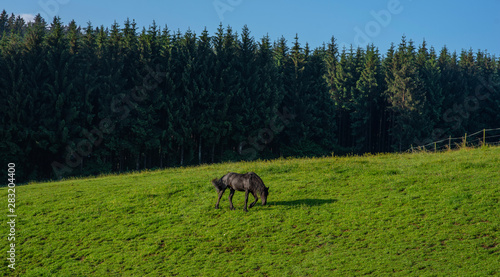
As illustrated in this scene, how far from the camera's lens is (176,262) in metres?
16.8

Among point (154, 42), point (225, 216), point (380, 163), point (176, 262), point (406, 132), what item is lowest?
point (176, 262)

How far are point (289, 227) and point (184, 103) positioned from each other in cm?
4126

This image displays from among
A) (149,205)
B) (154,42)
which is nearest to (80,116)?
(154,42)

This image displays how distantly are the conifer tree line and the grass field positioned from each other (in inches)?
945

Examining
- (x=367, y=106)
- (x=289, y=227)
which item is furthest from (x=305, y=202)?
(x=367, y=106)

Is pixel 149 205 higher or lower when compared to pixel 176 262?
higher

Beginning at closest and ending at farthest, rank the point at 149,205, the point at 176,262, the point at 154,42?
1. the point at 176,262
2. the point at 149,205
3. the point at 154,42

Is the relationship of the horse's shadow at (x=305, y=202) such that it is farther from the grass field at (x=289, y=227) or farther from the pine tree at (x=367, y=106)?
the pine tree at (x=367, y=106)

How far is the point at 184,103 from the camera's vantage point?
2259 inches

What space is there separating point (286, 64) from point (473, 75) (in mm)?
51999

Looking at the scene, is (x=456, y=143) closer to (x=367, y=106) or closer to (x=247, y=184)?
(x=247, y=184)

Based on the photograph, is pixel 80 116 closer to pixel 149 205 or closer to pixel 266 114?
pixel 266 114

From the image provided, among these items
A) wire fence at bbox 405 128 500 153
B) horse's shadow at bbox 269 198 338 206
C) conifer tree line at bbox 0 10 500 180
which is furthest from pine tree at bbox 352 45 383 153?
horse's shadow at bbox 269 198 338 206

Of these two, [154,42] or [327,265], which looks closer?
[327,265]
